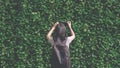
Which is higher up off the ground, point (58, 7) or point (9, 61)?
point (58, 7)

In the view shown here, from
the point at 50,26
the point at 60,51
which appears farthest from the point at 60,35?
the point at 50,26

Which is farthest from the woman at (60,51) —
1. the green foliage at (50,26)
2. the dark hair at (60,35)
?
the green foliage at (50,26)

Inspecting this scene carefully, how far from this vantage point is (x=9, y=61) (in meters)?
10.8

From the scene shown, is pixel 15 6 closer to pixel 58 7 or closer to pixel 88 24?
pixel 58 7

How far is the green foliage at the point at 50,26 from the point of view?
419 inches

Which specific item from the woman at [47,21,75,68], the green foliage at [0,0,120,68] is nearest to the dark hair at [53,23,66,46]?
the woman at [47,21,75,68]

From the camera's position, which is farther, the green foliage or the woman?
the green foliage

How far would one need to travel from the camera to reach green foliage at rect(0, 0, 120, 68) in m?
10.6

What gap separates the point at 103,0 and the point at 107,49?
1.05 m

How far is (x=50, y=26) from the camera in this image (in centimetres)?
1068

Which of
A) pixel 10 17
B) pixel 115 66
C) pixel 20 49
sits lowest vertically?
pixel 115 66

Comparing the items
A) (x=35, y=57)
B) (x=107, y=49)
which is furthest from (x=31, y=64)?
(x=107, y=49)

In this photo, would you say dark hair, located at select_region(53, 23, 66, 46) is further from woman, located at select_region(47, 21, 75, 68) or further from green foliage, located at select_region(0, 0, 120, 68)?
green foliage, located at select_region(0, 0, 120, 68)

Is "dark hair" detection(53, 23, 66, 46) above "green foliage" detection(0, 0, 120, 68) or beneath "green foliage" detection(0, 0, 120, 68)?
above
